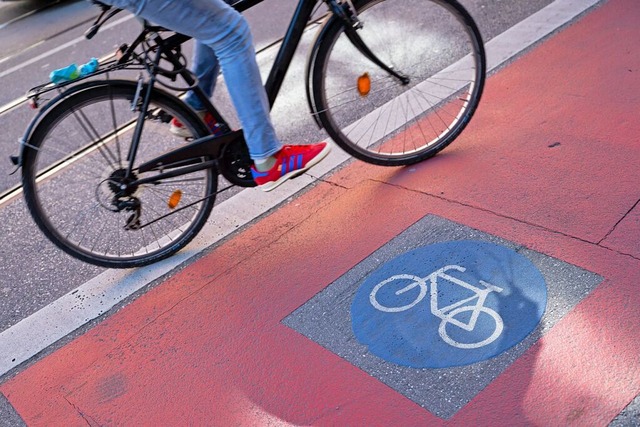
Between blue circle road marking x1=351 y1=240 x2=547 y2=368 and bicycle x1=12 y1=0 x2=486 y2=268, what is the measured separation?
3.15ft

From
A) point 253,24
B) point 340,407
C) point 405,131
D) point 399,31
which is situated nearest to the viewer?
point 340,407

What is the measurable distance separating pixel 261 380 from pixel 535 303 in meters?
1.13

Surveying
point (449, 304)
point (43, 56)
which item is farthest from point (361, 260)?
point (43, 56)

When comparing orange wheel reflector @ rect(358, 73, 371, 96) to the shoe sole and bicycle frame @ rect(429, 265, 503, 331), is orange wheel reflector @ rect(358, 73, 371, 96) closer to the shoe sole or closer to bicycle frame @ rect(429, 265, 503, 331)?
the shoe sole

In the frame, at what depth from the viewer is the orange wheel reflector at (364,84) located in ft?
13.5

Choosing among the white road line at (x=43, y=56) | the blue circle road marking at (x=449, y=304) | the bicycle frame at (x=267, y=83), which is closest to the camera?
the blue circle road marking at (x=449, y=304)

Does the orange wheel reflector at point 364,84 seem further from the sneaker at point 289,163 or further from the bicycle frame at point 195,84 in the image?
the sneaker at point 289,163

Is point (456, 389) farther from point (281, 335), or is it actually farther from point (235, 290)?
point (235, 290)

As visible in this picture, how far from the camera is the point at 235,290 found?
3727mm

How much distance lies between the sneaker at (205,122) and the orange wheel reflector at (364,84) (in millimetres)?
771


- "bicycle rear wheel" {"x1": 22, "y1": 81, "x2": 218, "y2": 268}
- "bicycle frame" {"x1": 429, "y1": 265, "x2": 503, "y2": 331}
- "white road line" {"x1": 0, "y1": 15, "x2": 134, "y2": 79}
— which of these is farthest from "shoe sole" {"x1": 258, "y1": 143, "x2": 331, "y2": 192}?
"white road line" {"x1": 0, "y1": 15, "x2": 134, "y2": 79}

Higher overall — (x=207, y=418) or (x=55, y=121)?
(x=55, y=121)

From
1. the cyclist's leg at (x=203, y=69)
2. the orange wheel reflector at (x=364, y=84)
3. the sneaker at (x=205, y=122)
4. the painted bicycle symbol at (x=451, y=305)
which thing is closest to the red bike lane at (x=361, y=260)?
the painted bicycle symbol at (x=451, y=305)

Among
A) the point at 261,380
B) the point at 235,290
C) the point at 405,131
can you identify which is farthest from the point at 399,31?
the point at 261,380
